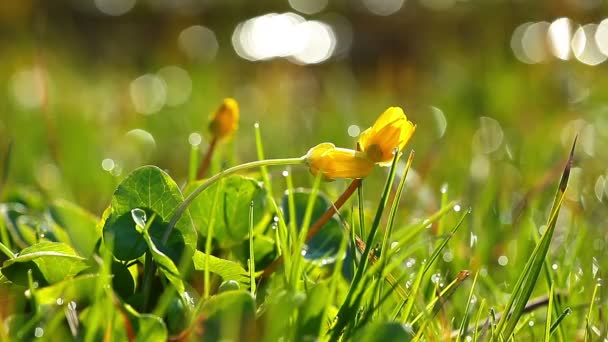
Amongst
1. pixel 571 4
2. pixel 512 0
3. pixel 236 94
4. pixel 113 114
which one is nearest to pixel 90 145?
pixel 113 114

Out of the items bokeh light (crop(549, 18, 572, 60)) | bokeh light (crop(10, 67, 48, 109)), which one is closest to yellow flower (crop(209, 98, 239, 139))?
bokeh light (crop(10, 67, 48, 109))

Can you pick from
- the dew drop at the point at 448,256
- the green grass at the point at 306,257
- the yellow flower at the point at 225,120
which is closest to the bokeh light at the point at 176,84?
the green grass at the point at 306,257

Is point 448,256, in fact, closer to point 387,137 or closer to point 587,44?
point 387,137

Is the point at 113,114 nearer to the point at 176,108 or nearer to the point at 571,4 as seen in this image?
the point at 176,108

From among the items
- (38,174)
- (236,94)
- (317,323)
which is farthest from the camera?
(236,94)

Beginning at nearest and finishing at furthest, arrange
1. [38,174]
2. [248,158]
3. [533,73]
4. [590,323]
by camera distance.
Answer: [590,323], [38,174], [248,158], [533,73]

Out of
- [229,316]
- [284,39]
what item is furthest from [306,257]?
[284,39]

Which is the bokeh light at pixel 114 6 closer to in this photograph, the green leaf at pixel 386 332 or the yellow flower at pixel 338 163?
the yellow flower at pixel 338 163
